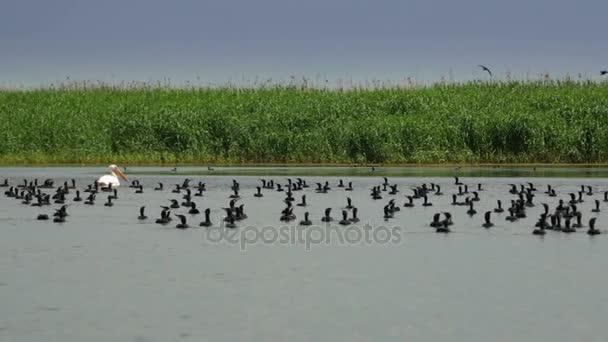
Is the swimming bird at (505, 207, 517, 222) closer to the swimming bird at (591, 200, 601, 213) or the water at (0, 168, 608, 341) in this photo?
the water at (0, 168, 608, 341)

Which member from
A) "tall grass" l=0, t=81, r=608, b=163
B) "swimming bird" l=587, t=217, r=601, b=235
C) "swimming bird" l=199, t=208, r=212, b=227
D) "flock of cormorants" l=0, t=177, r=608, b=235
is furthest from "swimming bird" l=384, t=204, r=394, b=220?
"tall grass" l=0, t=81, r=608, b=163

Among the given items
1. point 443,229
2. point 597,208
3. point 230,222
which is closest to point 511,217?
point 443,229

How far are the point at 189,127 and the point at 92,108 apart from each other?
18.3 feet

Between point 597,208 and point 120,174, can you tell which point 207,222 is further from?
point 120,174

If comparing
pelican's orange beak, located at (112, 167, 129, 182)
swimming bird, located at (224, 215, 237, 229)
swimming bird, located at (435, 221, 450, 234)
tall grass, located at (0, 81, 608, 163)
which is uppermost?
tall grass, located at (0, 81, 608, 163)

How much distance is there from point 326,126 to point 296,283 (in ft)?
94.3

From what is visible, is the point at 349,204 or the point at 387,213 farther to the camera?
the point at 349,204

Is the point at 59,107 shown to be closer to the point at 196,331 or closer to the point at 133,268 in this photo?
the point at 133,268

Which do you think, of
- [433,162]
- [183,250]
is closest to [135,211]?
[183,250]

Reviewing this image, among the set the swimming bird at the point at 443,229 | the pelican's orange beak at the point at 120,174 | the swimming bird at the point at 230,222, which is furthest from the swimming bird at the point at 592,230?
the pelican's orange beak at the point at 120,174

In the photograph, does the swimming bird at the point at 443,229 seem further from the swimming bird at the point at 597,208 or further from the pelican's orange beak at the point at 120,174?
the pelican's orange beak at the point at 120,174

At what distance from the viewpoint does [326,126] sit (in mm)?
45062

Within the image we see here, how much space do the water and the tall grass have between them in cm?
1869

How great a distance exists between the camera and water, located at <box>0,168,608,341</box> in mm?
13617
